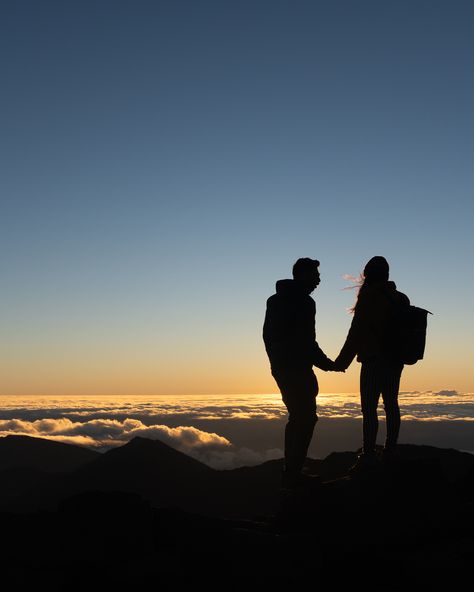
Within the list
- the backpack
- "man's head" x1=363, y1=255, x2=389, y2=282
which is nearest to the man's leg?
the backpack

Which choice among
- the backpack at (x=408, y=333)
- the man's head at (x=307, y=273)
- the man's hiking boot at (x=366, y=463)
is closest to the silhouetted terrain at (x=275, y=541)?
the man's hiking boot at (x=366, y=463)

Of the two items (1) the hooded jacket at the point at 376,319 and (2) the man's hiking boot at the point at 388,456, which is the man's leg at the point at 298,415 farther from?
(2) the man's hiking boot at the point at 388,456

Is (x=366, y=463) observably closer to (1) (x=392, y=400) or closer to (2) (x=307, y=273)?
(1) (x=392, y=400)

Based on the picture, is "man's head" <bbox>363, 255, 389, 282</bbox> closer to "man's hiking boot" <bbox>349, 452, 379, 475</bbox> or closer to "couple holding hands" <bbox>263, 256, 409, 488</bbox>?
"couple holding hands" <bbox>263, 256, 409, 488</bbox>

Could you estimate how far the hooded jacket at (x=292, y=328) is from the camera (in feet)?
33.2

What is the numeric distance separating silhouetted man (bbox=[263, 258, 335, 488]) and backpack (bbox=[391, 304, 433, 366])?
1213 mm

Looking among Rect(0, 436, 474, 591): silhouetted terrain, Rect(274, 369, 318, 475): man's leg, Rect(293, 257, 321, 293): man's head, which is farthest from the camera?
Rect(293, 257, 321, 293): man's head

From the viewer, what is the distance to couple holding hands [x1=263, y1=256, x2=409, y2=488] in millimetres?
10141

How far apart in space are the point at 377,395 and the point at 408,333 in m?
1.05

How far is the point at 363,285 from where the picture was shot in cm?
1049

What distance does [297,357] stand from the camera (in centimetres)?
1014

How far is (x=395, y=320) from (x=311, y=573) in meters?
4.28

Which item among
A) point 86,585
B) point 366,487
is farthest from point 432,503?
point 86,585

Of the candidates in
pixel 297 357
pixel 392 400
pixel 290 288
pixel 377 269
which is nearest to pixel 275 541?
pixel 297 357
